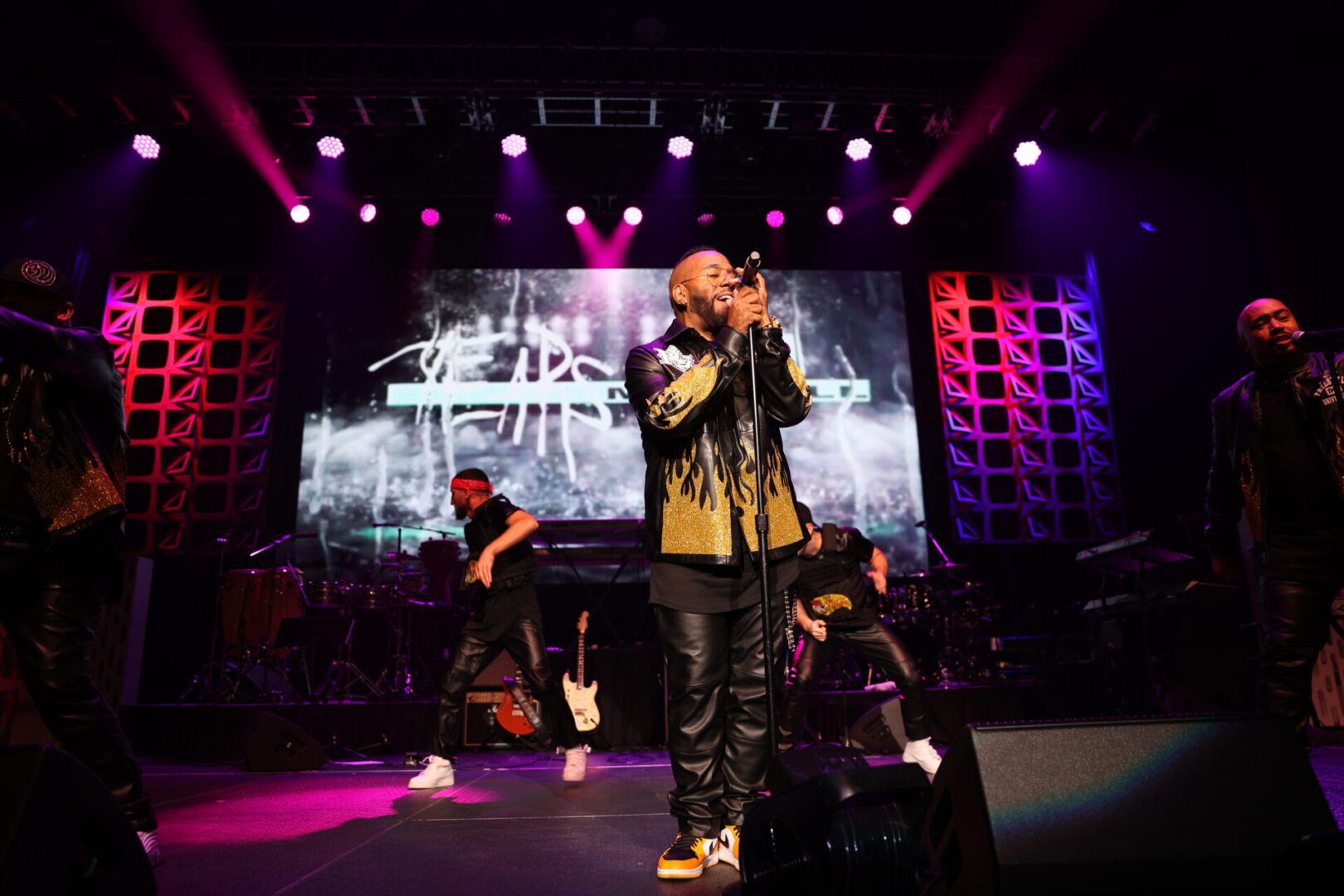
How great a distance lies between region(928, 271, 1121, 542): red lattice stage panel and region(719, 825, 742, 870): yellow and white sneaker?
26.5ft

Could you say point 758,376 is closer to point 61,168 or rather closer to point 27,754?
point 27,754

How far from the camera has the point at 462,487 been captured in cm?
544

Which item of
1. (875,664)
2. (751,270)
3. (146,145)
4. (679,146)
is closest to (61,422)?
(751,270)

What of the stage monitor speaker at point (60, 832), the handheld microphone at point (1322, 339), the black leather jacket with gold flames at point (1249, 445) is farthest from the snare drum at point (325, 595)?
the handheld microphone at point (1322, 339)

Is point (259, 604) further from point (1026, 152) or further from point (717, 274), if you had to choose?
point (1026, 152)

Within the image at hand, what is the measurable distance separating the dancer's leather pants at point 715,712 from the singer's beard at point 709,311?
3.03 ft

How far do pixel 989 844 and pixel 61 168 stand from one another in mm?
11493

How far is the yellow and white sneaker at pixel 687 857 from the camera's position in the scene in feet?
8.13

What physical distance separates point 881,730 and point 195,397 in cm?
881

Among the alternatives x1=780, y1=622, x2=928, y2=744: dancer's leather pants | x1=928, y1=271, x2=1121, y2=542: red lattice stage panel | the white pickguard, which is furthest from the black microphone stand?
x1=928, y1=271, x2=1121, y2=542: red lattice stage panel

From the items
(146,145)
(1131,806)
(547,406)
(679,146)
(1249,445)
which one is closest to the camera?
(1131,806)

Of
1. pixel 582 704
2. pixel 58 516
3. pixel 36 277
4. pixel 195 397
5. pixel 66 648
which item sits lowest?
pixel 582 704

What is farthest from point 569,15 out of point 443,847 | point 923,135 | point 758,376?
point 443,847

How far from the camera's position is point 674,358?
2.75 metres
